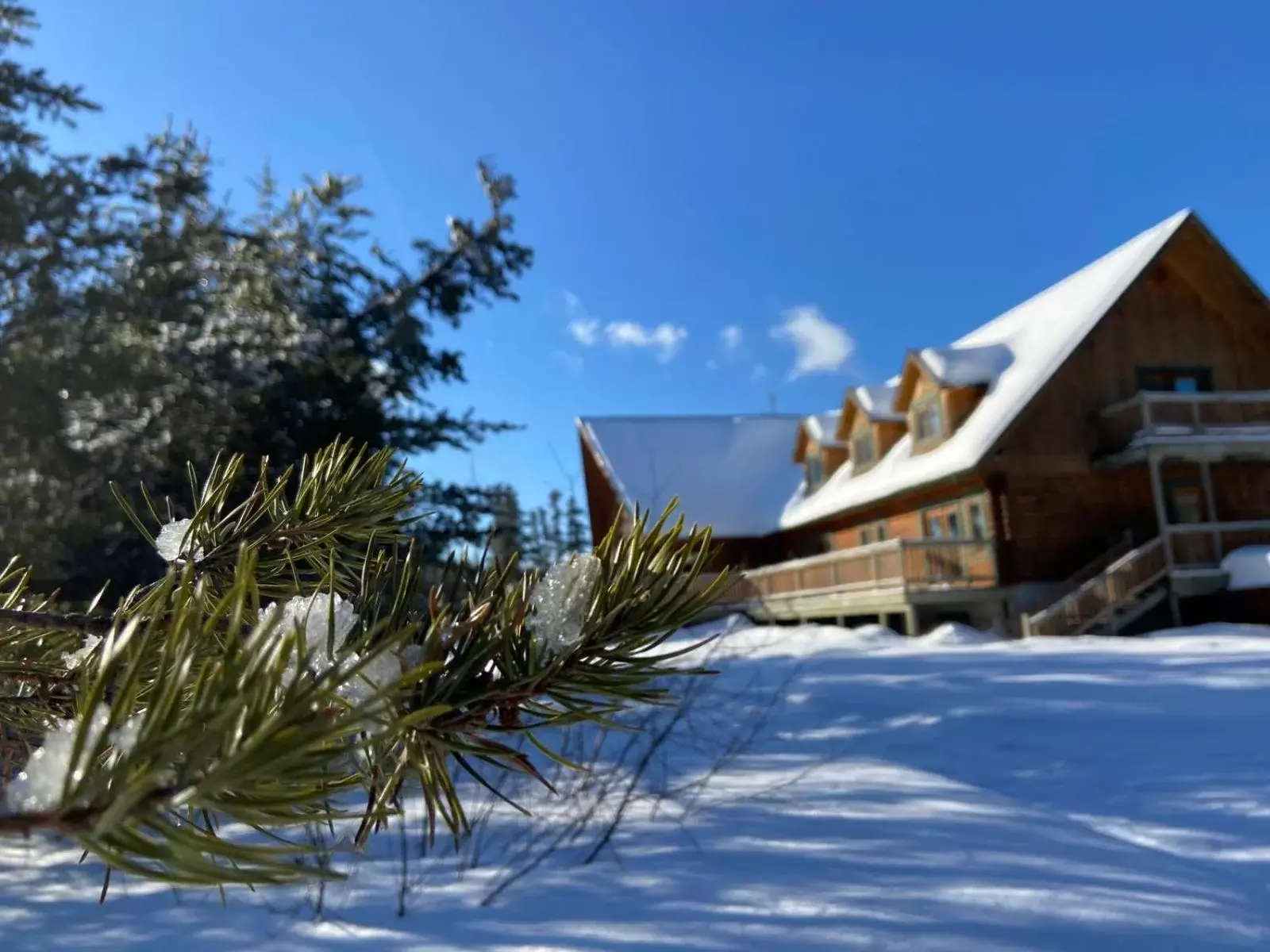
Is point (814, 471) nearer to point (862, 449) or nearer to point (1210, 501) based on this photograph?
point (862, 449)

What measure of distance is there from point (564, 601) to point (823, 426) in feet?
76.2

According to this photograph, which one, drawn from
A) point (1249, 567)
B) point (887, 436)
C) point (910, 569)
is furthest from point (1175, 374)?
point (910, 569)

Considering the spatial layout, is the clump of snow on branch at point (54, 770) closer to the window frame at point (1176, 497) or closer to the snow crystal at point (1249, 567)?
the snow crystal at point (1249, 567)

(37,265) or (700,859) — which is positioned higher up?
(37,265)

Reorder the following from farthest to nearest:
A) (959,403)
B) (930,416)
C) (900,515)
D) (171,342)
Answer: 1. (900,515)
2. (930,416)
3. (959,403)
4. (171,342)

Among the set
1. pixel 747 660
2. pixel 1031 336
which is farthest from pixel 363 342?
pixel 1031 336

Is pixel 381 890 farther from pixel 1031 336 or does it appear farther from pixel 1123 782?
pixel 1031 336

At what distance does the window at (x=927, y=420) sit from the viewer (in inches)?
719

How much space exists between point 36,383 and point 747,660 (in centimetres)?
965

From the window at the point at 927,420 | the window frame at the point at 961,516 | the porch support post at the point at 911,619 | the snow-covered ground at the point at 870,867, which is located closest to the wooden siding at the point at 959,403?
the window at the point at 927,420

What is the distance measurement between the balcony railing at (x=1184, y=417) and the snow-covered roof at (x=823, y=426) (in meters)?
7.36

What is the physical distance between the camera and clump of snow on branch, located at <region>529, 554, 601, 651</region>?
67 cm

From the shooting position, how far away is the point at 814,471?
23.7m

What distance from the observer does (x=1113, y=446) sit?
16500 mm
